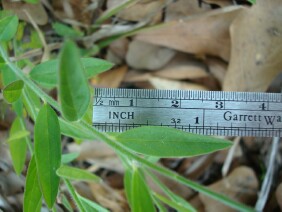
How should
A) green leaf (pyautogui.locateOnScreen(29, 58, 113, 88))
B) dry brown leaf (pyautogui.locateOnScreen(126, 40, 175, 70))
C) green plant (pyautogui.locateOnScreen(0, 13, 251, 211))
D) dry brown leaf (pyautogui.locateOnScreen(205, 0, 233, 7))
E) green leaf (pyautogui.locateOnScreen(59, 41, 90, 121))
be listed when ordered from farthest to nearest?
dry brown leaf (pyautogui.locateOnScreen(126, 40, 175, 70)), dry brown leaf (pyautogui.locateOnScreen(205, 0, 233, 7)), green leaf (pyautogui.locateOnScreen(29, 58, 113, 88)), green plant (pyautogui.locateOnScreen(0, 13, 251, 211)), green leaf (pyautogui.locateOnScreen(59, 41, 90, 121))

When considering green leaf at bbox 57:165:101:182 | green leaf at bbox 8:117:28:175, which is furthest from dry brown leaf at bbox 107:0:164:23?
green leaf at bbox 57:165:101:182

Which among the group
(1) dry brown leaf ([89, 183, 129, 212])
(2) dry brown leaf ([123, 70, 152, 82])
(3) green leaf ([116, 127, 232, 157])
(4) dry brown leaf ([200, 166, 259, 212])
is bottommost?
(1) dry brown leaf ([89, 183, 129, 212])

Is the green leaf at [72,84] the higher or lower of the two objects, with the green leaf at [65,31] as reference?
lower

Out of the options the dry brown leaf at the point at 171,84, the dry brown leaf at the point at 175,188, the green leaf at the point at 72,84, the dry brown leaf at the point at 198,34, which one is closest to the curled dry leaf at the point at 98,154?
the dry brown leaf at the point at 175,188

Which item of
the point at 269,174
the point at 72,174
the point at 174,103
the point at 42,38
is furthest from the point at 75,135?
the point at 269,174

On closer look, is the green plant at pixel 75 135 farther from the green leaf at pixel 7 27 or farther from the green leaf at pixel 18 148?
the green leaf at pixel 18 148

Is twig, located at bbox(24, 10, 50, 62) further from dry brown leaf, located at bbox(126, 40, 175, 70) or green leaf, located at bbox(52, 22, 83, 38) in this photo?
dry brown leaf, located at bbox(126, 40, 175, 70)
